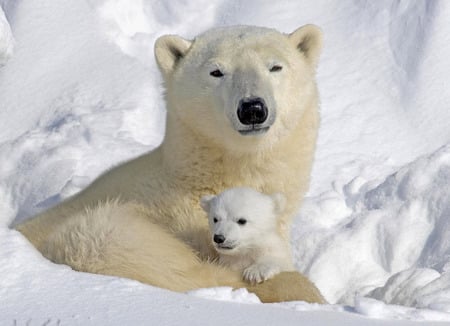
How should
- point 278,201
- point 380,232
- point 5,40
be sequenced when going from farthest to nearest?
point 5,40
point 380,232
point 278,201

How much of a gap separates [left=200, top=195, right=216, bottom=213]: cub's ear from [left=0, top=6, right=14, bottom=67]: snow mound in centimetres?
363

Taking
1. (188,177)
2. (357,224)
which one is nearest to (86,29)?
(357,224)

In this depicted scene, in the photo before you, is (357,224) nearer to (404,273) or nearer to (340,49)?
(404,273)

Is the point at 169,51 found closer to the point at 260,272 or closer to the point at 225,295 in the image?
the point at 260,272

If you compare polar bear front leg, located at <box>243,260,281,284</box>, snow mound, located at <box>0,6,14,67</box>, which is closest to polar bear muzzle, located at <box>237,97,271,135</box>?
polar bear front leg, located at <box>243,260,281,284</box>

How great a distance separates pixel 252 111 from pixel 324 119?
10.1 feet

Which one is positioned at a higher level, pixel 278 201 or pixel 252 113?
pixel 252 113

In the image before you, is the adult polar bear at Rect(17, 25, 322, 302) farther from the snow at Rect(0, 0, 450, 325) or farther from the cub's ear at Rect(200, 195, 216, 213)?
the snow at Rect(0, 0, 450, 325)

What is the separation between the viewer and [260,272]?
4.36m

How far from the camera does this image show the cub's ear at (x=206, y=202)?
4652 mm

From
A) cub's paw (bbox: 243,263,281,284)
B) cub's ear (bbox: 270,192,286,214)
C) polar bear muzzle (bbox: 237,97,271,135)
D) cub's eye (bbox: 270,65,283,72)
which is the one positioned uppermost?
cub's eye (bbox: 270,65,283,72)

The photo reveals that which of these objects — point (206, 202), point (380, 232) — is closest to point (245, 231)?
point (206, 202)

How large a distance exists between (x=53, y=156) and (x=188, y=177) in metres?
2.36

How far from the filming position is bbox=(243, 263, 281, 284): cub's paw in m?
4.33
